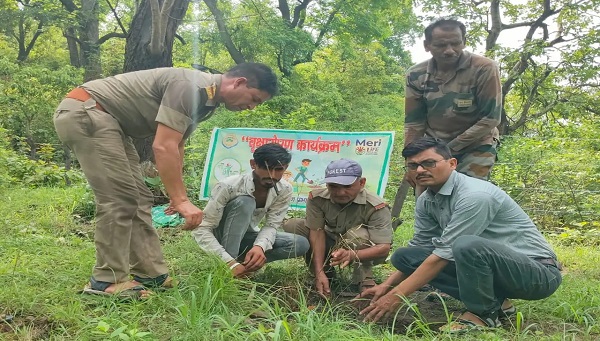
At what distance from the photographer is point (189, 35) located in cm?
1706

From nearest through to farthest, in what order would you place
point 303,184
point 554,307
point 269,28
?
point 554,307, point 303,184, point 269,28

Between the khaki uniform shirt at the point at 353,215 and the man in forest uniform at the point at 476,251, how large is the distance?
58 centimetres

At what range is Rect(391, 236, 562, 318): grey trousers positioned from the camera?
2.33 meters

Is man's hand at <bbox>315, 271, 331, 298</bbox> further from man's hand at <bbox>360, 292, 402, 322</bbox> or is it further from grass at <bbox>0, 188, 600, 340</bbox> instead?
man's hand at <bbox>360, 292, 402, 322</bbox>

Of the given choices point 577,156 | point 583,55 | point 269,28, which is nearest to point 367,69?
point 269,28

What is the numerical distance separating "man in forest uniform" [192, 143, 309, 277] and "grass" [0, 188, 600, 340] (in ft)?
0.42

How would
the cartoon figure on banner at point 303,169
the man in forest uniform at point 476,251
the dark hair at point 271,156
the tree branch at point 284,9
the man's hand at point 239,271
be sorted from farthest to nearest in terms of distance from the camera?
the tree branch at point 284,9
the cartoon figure on banner at point 303,169
the dark hair at point 271,156
the man's hand at point 239,271
the man in forest uniform at point 476,251

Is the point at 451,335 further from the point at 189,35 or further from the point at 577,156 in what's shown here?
the point at 189,35

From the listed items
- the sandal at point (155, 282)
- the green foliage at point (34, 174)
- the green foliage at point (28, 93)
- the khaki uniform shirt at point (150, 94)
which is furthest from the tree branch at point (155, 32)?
the green foliage at point (28, 93)

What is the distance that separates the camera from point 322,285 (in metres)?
2.94

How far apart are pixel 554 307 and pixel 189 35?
16.1 metres

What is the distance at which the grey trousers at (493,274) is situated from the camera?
7.63 feet

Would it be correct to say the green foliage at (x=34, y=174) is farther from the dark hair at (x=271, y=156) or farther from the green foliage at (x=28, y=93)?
the dark hair at (x=271, y=156)

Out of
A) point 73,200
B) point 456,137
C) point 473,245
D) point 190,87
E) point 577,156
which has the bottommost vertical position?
point 73,200
